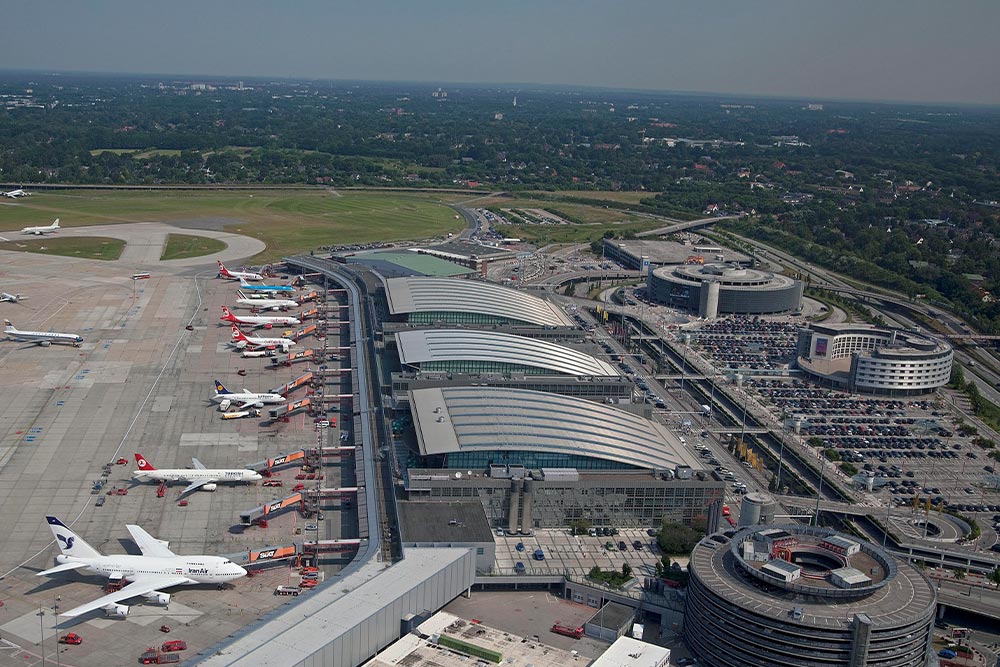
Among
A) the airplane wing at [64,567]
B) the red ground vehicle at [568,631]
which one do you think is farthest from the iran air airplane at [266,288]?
the red ground vehicle at [568,631]

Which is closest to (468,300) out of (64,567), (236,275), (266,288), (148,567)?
(266,288)

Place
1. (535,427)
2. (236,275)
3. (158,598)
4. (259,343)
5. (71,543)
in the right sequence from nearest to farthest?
(158,598), (71,543), (535,427), (259,343), (236,275)

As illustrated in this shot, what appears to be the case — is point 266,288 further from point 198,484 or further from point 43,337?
point 198,484

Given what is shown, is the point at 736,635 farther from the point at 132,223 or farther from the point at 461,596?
the point at 132,223

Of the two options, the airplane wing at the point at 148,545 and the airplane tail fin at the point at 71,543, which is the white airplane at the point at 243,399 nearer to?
the airplane wing at the point at 148,545

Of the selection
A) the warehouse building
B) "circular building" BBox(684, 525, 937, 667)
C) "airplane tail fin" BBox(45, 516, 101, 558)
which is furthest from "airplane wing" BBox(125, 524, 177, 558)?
"circular building" BBox(684, 525, 937, 667)

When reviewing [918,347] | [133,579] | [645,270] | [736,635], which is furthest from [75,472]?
[645,270]
